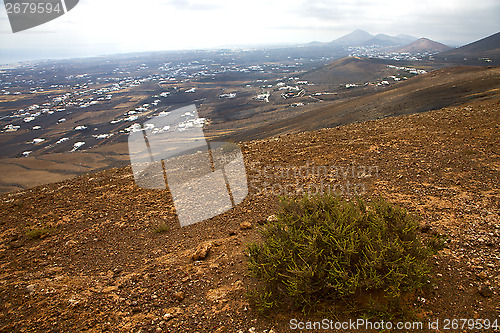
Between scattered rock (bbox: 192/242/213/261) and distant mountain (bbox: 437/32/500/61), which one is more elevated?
distant mountain (bbox: 437/32/500/61)

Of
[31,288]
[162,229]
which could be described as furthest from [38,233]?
[162,229]

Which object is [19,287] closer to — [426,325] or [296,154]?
[426,325]

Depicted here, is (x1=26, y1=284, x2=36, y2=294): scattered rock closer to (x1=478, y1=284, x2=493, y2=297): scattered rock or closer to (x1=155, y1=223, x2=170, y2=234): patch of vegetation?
(x1=155, y1=223, x2=170, y2=234): patch of vegetation

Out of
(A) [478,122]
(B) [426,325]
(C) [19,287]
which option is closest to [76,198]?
(C) [19,287]

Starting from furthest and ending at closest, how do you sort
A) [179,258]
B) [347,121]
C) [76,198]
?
[347,121], [76,198], [179,258]

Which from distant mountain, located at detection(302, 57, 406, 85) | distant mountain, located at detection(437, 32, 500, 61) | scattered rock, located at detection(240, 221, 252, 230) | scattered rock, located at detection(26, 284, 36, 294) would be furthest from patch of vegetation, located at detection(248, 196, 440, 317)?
distant mountain, located at detection(437, 32, 500, 61)

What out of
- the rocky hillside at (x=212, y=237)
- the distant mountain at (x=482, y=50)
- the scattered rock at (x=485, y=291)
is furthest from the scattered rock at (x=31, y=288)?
the distant mountain at (x=482, y=50)

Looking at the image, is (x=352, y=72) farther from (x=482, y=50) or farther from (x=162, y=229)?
(x=162, y=229)
